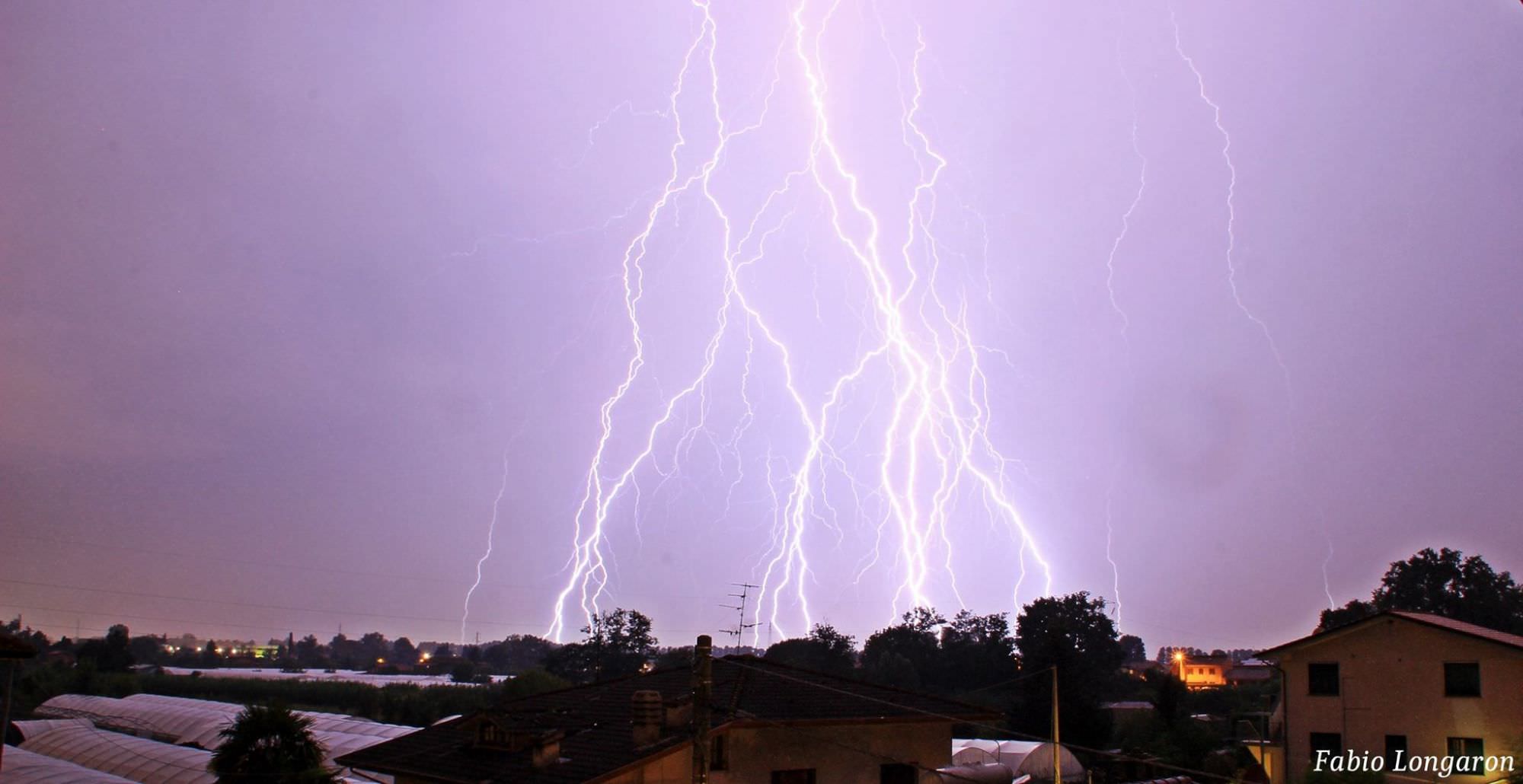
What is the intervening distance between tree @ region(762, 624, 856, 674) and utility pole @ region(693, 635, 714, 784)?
1256 inches

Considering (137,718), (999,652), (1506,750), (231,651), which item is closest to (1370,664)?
(1506,750)

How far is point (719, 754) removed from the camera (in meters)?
11.1

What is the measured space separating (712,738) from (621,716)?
6.07 feet

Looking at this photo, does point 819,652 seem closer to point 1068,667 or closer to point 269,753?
point 1068,667

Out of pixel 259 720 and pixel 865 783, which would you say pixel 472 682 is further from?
pixel 865 783

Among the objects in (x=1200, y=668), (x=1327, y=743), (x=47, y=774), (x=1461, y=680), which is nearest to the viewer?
(x=47, y=774)

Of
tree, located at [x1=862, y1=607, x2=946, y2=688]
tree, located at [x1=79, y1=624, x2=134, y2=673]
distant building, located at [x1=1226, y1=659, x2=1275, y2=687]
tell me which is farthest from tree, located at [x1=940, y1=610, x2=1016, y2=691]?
tree, located at [x1=79, y1=624, x2=134, y2=673]

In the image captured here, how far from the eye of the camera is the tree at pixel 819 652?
1631 inches

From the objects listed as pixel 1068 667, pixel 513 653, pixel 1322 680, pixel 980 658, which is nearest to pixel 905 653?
pixel 980 658

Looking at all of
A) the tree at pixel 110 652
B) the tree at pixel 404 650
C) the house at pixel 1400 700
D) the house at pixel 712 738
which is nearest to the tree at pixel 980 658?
the house at pixel 1400 700

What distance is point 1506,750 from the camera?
16922mm

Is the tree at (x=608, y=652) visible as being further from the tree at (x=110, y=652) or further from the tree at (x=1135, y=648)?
the tree at (x=1135, y=648)

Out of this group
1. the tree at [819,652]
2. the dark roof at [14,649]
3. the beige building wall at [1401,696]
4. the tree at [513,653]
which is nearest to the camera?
the dark roof at [14,649]

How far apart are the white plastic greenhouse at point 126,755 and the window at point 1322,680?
20318 mm
